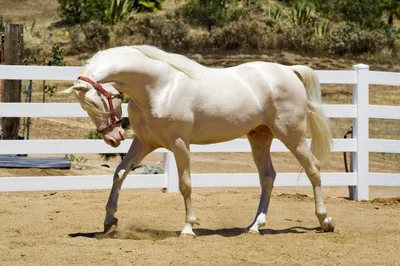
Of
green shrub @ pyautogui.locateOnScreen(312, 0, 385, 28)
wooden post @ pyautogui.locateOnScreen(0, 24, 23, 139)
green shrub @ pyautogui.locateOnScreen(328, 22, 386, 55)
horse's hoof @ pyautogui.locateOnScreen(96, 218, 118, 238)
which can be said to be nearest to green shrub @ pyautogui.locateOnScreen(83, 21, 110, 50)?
green shrub @ pyautogui.locateOnScreen(328, 22, 386, 55)

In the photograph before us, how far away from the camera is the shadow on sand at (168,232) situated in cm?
706

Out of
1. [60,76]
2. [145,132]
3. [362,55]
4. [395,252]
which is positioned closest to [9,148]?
[60,76]

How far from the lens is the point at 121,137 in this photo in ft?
21.9

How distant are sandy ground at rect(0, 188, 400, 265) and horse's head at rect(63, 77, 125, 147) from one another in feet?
2.89

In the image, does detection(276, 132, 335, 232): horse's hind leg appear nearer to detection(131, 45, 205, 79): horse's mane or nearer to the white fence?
detection(131, 45, 205, 79): horse's mane

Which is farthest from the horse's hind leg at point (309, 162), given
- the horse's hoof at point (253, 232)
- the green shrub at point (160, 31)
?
the green shrub at point (160, 31)

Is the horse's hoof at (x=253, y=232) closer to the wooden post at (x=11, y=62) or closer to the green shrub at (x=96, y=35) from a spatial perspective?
the wooden post at (x=11, y=62)

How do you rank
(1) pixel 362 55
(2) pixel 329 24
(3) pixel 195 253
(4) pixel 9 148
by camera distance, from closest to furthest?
(3) pixel 195 253 → (4) pixel 9 148 → (1) pixel 362 55 → (2) pixel 329 24

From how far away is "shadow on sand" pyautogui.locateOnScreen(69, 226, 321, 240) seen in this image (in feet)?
23.2

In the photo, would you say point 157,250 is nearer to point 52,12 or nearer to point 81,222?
point 81,222

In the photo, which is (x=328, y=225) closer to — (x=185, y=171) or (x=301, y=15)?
(x=185, y=171)

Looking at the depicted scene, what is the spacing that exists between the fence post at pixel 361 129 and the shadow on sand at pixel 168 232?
2420 mm

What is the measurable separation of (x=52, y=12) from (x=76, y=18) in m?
3.20

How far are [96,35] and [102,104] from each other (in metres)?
20.7
